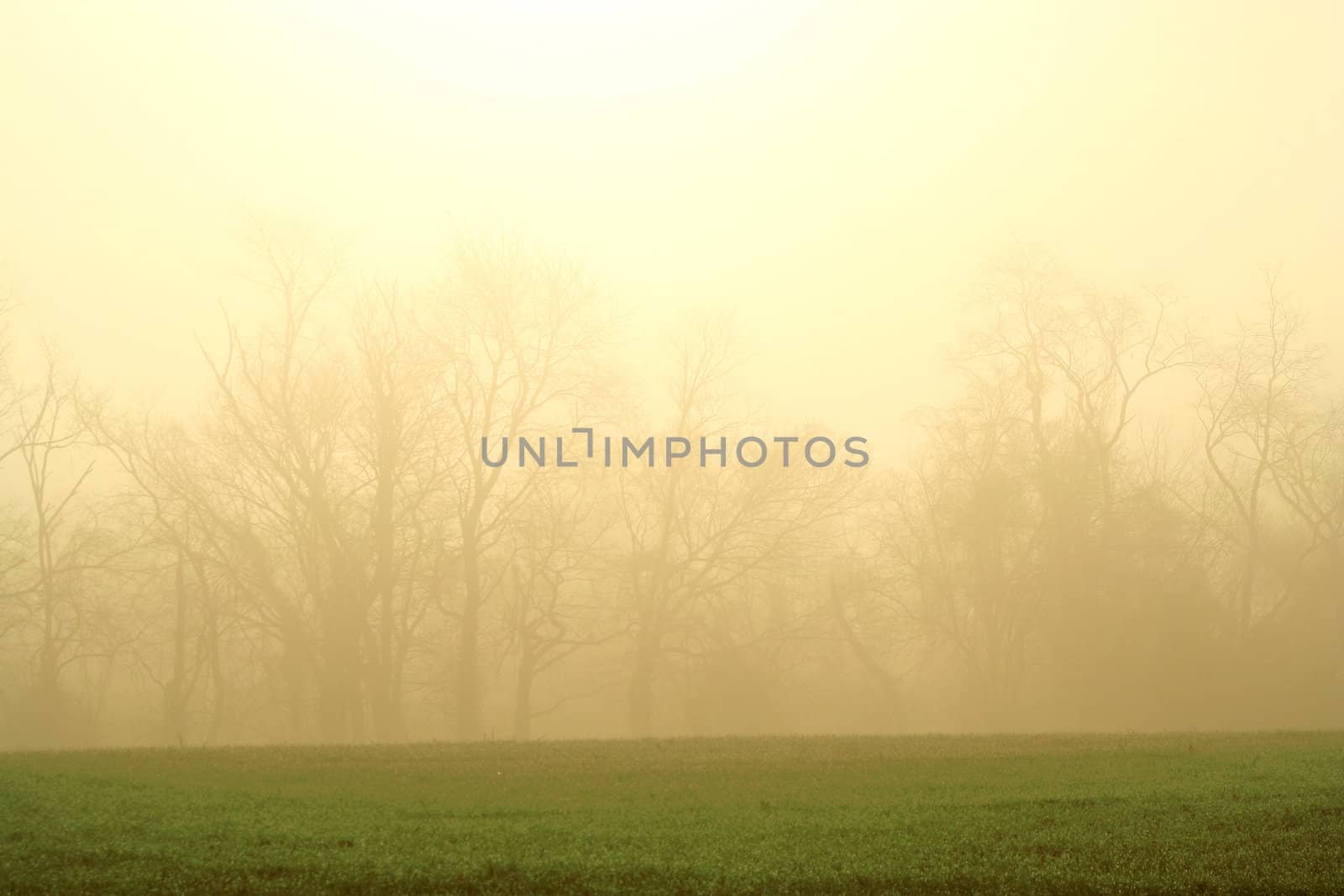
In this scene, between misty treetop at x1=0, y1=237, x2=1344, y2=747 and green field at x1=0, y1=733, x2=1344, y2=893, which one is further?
misty treetop at x1=0, y1=237, x2=1344, y2=747

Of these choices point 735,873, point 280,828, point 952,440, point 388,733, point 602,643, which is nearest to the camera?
point 735,873

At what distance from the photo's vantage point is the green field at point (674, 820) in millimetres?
7891

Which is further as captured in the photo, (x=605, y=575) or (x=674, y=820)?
(x=605, y=575)

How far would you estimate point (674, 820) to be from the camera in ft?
32.1

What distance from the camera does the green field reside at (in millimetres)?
7891

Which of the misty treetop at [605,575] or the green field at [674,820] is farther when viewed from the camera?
the misty treetop at [605,575]

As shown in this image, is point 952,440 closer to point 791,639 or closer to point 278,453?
point 791,639

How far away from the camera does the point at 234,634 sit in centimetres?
3002

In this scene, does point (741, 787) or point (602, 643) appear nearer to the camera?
point (741, 787)

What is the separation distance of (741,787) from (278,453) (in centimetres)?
2196

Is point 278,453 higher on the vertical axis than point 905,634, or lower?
higher

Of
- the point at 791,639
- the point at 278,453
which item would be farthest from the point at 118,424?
the point at 791,639

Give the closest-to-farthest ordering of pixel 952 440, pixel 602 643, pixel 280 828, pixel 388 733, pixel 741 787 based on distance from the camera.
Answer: pixel 280 828 → pixel 741 787 → pixel 388 733 → pixel 602 643 → pixel 952 440

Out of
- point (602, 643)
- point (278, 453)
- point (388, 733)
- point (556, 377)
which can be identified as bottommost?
point (388, 733)
